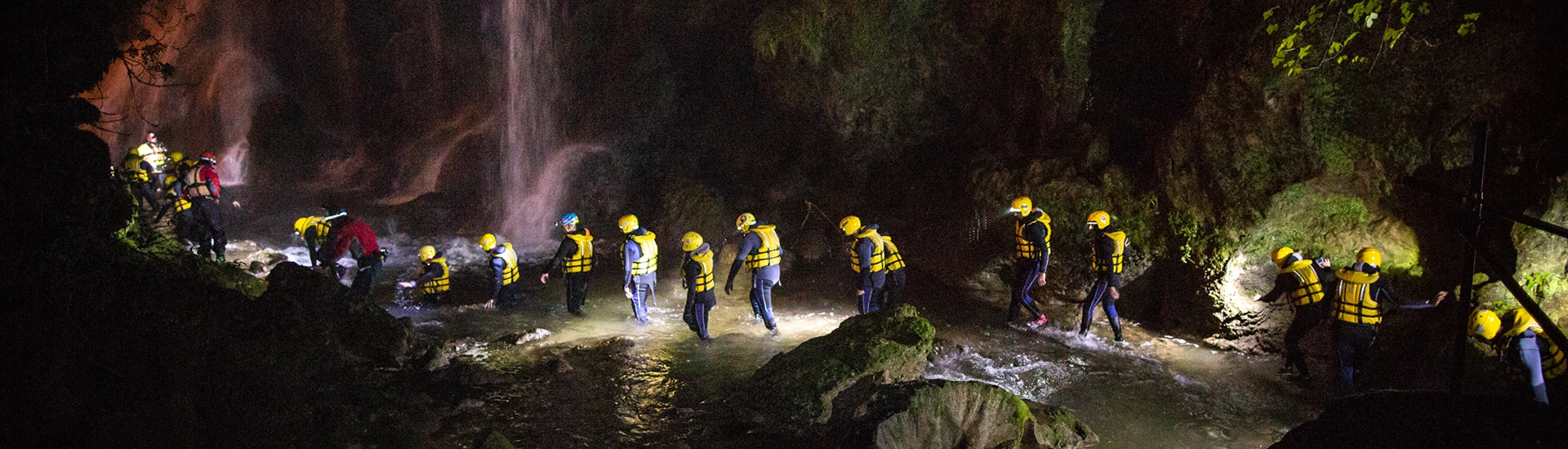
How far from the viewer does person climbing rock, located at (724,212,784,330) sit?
9.90m

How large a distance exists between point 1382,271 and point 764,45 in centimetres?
949

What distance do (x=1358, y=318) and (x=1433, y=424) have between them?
581 centimetres

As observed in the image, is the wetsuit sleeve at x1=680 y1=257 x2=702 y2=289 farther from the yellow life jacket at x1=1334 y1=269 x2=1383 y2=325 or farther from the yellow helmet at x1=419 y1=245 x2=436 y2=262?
the yellow life jacket at x1=1334 y1=269 x2=1383 y2=325

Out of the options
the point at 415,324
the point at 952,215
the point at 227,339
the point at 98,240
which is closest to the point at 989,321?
the point at 952,215

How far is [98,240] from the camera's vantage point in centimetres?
574

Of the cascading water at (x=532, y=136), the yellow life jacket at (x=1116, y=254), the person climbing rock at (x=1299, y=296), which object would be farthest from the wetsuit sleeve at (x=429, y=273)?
the person climbing rock at (x=1299, y=296)


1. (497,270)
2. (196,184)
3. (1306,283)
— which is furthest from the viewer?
(196,184)

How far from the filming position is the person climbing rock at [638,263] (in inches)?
409

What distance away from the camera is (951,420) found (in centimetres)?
596

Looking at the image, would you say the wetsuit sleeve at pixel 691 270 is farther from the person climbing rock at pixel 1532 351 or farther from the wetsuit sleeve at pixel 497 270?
the person climbing rock at pixel 1532 351

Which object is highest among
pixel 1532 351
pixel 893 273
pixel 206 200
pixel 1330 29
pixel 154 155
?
pixel 1330 29

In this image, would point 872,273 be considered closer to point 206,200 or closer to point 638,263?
point 638,263

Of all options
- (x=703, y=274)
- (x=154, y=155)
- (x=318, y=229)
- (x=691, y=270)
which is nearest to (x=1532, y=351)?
(x=703, y=274)

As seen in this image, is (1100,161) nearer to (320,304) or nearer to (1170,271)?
(1170,271)
